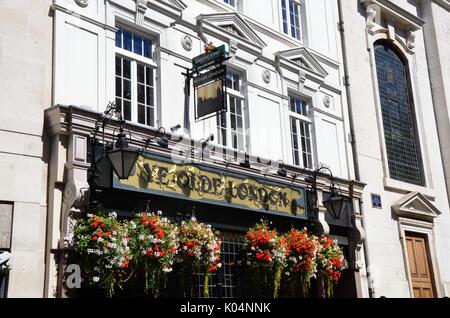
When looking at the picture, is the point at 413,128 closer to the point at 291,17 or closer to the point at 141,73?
the point at 291,17

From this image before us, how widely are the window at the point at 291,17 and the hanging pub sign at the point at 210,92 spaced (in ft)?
14.6

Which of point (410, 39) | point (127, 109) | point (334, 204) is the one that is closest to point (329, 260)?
point (334, 204)

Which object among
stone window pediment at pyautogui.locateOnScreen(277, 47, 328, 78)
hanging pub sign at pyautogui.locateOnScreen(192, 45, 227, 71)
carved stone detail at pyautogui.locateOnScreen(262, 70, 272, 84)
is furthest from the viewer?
stone window pediment at pyautogui.locateOnScreen(277, 47, 328, 78)

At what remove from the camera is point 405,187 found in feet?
59.2

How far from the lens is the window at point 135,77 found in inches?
468

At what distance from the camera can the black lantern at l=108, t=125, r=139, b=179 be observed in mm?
10062

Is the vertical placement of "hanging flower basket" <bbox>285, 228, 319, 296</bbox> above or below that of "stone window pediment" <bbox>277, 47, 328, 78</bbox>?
below

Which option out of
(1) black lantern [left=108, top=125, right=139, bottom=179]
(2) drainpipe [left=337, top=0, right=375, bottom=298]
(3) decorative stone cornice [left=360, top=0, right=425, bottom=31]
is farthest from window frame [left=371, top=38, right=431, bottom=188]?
(1) black lantern [left=108, top=125, right=139, bottom=179]

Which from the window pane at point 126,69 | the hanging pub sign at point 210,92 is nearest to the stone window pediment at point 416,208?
the hanging pub sign at point 210,92

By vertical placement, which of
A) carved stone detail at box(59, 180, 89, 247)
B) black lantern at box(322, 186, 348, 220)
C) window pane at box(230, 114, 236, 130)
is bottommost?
carved stone detail at box(59, 180, 89, 247)

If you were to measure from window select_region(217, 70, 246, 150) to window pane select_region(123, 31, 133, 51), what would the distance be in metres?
2.41

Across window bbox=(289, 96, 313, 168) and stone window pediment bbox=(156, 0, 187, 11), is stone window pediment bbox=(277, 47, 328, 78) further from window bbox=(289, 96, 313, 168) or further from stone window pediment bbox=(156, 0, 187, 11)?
stone window pediment bbox=(156, 0, 187, 11)

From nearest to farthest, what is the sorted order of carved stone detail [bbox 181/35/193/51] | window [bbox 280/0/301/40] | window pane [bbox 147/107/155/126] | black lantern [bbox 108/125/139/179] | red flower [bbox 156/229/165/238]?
black lantern [bbox 108/125/139/179]
red flower [bbox 156/229/165/238]
window pane [bbox 147/107/155/126]
carved stone detail [bbox 181/35/193/51]
window [bbox 280/0/301/40]

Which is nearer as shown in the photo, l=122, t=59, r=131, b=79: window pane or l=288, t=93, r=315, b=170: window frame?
l=122, t=59, r=131, b=79: window pane
